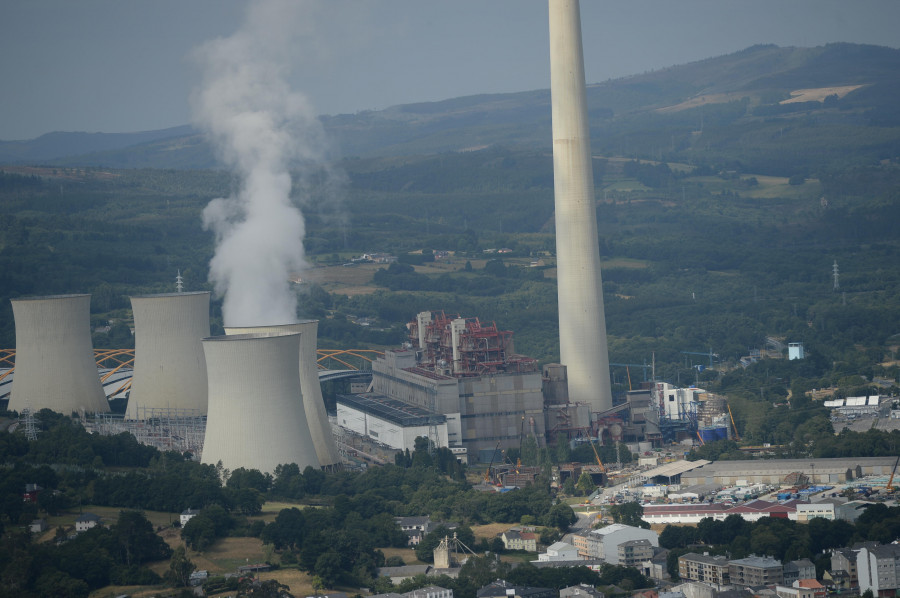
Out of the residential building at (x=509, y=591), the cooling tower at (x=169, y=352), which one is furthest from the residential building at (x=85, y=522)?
the cooling tower at (x=169, y=352)

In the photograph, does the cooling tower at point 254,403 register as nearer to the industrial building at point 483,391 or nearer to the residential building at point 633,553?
the residential building at point 633,553

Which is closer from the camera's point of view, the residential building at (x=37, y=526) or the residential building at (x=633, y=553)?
the residential building at (x=37, y=526)

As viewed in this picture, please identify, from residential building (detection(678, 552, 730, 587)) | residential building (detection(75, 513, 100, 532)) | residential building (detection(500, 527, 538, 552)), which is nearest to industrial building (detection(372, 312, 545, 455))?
residential building (detection(500, 527, 538, 552))

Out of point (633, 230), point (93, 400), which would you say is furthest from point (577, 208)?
point (633, 230)

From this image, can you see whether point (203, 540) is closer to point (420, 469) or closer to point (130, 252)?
point (420, 469)

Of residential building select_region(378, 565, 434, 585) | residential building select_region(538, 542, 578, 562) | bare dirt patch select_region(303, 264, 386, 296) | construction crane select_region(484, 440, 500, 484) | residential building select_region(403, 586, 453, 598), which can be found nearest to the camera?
residential building select_region(403, 586, 453, 598)

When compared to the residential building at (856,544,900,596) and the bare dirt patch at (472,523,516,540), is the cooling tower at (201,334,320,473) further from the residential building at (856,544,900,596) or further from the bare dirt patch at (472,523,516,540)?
the residential building at (856,544,900,596)

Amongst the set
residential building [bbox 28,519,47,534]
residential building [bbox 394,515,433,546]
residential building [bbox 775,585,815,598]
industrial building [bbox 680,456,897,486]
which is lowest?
residential building [bbox 775,585,815,598]
